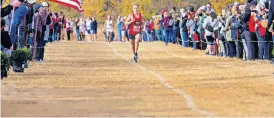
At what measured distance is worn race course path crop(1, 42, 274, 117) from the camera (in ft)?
49.0

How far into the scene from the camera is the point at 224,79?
74.3 ft

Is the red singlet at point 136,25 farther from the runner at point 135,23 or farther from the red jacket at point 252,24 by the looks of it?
the red jacket at point 252,24

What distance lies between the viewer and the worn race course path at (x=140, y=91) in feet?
49.0

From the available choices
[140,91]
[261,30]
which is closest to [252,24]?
[261,30]

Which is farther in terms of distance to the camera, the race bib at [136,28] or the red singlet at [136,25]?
the race bib at [136,28]

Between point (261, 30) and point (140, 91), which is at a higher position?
point (261, 30)

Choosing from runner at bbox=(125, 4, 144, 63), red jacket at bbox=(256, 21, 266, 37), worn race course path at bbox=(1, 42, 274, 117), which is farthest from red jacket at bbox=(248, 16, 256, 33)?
worn race course path at bbox=(1, 42, 274, 117)

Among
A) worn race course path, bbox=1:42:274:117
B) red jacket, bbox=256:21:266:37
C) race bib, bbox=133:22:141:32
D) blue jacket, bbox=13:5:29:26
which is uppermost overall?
blue jacket, bbox=13:5:29:26

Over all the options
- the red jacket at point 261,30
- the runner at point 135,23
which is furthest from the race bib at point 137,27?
the red jacket at point 261,30

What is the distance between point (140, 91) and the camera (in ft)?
61.5

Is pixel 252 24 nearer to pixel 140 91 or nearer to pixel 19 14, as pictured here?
pixel 19 14

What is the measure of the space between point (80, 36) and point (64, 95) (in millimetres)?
63404

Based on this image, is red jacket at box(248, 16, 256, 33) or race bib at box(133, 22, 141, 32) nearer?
red jacket at box(248, 16, 256, 33)

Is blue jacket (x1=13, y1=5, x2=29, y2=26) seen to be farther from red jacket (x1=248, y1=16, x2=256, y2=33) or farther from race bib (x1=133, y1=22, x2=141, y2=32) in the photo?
red jacket (x1=248, y1=16, x2=256, y2=33)
